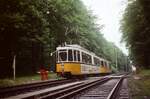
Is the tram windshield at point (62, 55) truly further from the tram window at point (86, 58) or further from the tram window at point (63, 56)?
the tram window at point (86, 58)

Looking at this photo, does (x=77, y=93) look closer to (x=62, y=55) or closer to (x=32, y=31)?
(x=62, y=55)

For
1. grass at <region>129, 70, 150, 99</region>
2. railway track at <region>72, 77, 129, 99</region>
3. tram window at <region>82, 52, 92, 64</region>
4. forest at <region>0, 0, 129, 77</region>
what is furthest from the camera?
tram window at <region>82, 52, 92, 64</region>

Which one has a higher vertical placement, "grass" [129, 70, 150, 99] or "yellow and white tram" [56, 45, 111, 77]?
"yellow and white tram" [56, 45, 111, 77]

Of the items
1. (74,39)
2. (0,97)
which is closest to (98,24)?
(74,39)

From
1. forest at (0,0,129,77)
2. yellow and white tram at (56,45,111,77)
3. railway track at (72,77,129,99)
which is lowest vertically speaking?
railway track at (72,77,129,99)

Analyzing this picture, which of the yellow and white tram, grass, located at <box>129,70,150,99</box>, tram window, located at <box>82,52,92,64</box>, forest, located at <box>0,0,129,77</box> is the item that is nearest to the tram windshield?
the yellow and white tram

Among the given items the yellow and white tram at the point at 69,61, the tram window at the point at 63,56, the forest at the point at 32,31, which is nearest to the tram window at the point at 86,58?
the yellow and white tram at the point at 69,61

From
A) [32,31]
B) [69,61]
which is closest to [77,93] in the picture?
[69,61]

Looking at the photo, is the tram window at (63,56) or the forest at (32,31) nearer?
the tram window at (63,56)

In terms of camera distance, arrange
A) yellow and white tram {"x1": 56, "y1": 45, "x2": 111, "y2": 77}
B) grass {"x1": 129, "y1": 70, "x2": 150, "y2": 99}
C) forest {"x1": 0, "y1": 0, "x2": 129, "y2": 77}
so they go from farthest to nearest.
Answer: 1. forest {"x1": 0, "y1": 0, "x2": 129, "y2": 77}
2. yellow and white tram {"x1": 56, "y1": 45, "x2": 111, "y2": 77}
3. grass {"x1": 129, "y1": 70, "x2": 150, "y2": 99}

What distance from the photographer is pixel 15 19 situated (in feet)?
83.9

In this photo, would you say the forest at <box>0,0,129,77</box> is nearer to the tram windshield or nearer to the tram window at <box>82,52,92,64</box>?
the tram windshield

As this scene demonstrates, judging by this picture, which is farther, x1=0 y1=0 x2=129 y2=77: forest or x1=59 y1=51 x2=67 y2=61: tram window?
x1=0 y1=0 x2=129 y2=77: forest

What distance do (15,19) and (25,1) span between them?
26.2 ft
